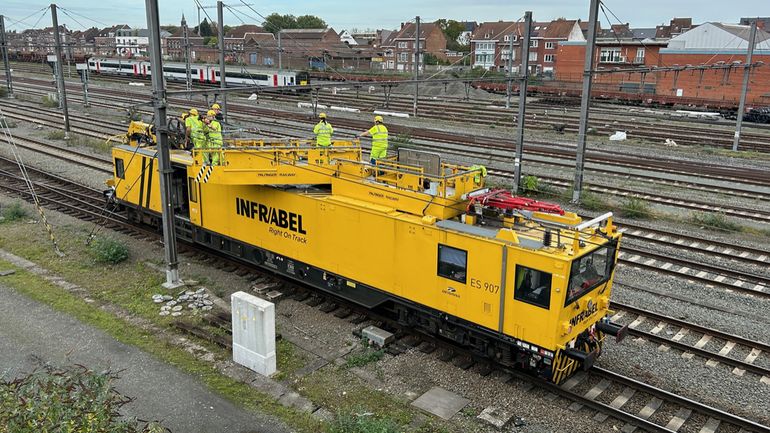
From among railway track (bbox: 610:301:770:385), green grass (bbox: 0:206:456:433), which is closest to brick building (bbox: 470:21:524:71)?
green grass (bbox: 0:206:456:433)

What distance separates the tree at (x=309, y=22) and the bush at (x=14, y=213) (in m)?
131

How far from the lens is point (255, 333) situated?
10008mm

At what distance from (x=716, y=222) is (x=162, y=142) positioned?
51.7 ft

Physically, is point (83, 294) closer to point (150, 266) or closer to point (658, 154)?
point (150, 266)

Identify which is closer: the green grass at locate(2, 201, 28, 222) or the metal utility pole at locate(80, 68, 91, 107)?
the green grass at locate(2, 201, 28, 222)

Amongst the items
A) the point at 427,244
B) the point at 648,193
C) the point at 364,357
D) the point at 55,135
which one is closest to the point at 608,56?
the point at 648,193

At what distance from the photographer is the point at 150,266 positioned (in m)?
14.9

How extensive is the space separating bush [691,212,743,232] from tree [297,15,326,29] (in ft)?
438

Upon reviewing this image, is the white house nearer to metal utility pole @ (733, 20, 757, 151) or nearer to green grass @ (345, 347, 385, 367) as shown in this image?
metal utility pole @ (733, 20, 757, 151)

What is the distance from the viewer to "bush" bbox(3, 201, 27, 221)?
18.5m

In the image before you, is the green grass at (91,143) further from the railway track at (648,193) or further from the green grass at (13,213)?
the railway track at (648,193)

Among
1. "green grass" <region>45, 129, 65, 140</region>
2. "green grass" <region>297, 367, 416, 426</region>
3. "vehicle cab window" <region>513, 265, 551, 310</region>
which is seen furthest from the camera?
"green grass" <region>45, 129, 65, 140</region>

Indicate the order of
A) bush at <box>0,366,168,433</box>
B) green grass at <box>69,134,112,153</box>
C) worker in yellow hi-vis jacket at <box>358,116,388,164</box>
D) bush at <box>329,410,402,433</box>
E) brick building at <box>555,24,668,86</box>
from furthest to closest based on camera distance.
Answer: brick building at <box>555,24,668,86</box> < green grass at <box>69,134,112,153</box> < worker in yellow hi-vis jacket at <box>358,116,388,164</box> < bush at <box>329,410,402,433</box> < bush at <box>0,366,168,433</box>

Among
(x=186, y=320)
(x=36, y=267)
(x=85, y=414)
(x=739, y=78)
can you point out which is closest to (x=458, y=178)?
(x=186, y=320)
